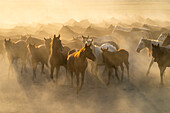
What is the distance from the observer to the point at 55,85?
33.1 ft

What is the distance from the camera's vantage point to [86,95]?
8.81 meters

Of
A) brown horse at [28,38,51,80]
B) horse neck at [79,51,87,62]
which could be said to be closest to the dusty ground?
brown horse at [28,38,51,80]

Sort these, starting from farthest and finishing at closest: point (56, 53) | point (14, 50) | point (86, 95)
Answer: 1. point (14, 50)
2. point (56, 53)
3. point (86, 95)

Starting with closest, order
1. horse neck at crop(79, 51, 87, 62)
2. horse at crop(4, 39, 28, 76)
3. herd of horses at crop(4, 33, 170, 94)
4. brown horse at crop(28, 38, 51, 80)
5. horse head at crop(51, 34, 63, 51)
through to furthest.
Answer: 1. horse neck at crop(79, 51, 87, 62)
2. herd of horses at crop(4, 33, 170, 94)
3. horse head at crop(51, 34, 63, 51)
4. brown horse at crop(28, 38, 51, 80)
5. horse at crop(4, 39, 28, 76)

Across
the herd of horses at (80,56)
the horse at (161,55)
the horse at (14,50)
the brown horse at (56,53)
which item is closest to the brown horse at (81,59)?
the herd of horses at (80,56)

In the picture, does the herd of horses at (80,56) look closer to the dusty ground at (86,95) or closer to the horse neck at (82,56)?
the horse neck at (82,56)

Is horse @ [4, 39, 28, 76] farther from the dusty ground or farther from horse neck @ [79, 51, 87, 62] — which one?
horse neck @ [79, 51, 87, 62]

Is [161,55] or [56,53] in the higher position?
[56,53]

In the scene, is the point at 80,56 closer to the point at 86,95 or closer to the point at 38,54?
the point at 86,95

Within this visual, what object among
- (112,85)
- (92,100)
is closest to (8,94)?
(92,100)

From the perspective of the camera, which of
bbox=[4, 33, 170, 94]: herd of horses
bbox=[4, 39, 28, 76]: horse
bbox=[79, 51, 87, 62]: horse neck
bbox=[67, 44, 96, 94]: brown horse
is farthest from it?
bbox=[4, 39, 28, 76]: horse

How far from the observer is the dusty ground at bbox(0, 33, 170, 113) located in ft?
24.6

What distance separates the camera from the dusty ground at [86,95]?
24.6 ft

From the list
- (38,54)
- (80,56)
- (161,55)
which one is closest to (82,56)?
(80,56)
